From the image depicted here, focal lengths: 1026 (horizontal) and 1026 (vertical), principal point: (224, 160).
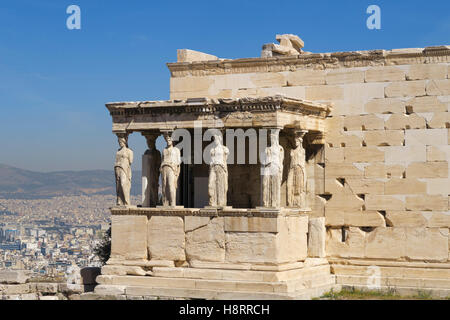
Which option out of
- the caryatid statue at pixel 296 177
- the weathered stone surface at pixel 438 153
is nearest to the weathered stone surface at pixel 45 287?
the caryatid statue at pixel 296 177

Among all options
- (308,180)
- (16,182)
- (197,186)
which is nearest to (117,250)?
(197,186)

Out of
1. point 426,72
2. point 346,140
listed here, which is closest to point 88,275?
point 346,140

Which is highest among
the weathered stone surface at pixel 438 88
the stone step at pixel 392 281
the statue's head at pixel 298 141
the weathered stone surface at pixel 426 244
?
the weathered stone surface at pixel 438 88

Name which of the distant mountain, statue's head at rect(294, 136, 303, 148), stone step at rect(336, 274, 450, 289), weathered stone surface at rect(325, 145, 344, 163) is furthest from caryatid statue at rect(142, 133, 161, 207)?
the distant mountain

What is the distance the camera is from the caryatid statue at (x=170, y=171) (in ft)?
64.1

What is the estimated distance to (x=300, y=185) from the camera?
19.8 metres

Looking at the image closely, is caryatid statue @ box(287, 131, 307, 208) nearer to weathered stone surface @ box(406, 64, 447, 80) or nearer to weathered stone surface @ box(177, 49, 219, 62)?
weathered stone surface @ box(406, 64, 447, 80)

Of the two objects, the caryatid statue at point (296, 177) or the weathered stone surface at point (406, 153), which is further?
the caryatid statue at point (296, 177)

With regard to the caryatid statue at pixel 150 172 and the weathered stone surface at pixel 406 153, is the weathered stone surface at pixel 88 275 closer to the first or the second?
the caryatid statue at pixel 150 172

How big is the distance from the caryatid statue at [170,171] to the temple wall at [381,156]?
249 cm

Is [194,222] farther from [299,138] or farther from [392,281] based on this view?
[392,281]

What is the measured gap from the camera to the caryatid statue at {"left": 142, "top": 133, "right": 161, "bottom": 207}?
20.5m

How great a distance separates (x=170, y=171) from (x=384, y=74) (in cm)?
452
